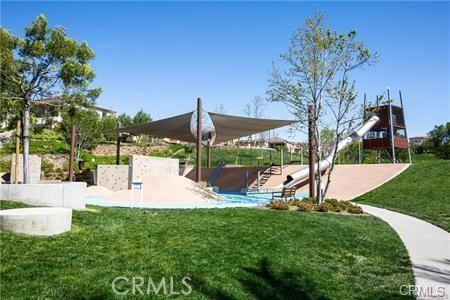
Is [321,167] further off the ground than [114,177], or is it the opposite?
[321,167]

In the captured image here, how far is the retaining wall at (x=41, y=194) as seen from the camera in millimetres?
7621

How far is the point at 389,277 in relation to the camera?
16.2ft

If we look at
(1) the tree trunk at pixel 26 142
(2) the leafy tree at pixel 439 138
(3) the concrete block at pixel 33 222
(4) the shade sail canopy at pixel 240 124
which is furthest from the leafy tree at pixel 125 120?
(3) the concrete block at pixel 33 222

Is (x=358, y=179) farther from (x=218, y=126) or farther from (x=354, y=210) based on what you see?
(x=354, y=210)

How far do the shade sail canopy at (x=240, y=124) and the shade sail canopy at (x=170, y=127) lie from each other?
4.50 ft

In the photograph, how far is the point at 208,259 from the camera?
491 centimetres

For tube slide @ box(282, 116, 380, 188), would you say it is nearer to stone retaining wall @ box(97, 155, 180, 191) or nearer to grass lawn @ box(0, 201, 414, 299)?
stone retaining wall @ box(97, 155, 180, 191)

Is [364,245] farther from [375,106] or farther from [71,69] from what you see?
[71,69]

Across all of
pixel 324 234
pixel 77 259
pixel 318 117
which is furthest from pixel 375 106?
pixel 77 259

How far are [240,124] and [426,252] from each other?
39.0ft

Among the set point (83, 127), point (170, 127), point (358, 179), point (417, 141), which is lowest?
point (358, 179)

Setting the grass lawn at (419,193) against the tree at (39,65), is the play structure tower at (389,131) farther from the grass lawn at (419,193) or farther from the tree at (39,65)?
the tree at (39,65)

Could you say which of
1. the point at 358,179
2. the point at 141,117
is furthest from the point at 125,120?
the point at 358,179

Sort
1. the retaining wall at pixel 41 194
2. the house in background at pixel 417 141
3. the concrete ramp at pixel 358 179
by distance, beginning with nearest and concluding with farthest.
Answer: the retaining wall at pixel 41 194, the concrete ramp at pixel 358 179, the house in background at pixel 417 141
